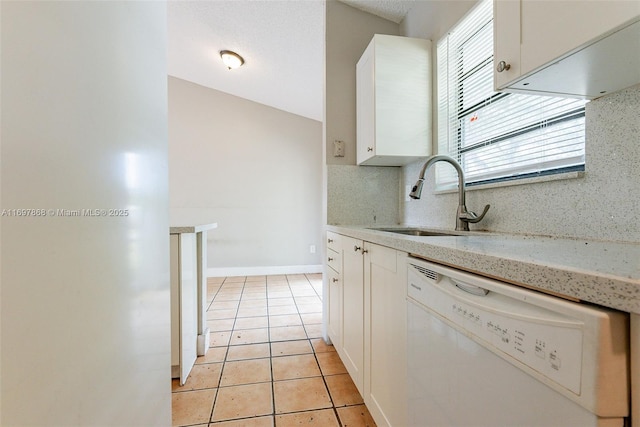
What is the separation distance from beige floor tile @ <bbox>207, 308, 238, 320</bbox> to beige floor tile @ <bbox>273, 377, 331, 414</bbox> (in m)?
1.23

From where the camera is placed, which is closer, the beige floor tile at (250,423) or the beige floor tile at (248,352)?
the beige floor tile at (250,423)

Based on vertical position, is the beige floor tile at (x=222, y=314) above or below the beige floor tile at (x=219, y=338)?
below

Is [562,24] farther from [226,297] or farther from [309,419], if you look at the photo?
[226,297]

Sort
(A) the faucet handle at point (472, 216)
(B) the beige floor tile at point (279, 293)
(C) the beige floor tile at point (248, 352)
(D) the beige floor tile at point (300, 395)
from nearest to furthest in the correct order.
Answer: (A) the faucet handle at point (472, 216) → (D) the beige floor tile at point (300, 395) → (C) the beige floor tile at point (248, 352) → (B) the beige floor tile at point (279, 293)

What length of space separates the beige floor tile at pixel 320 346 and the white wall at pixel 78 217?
1.29m

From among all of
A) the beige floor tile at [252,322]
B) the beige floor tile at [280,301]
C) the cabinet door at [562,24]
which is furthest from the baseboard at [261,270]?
the cabinet door at [562,24]

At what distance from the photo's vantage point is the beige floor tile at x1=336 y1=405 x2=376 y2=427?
1.32m

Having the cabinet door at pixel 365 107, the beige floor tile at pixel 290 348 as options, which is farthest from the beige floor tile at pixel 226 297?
the cabinet door at pixel 365 107

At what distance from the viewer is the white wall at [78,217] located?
47 cm

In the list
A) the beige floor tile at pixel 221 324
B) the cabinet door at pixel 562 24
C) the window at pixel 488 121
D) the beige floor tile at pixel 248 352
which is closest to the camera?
the cabinet door at pixel 562 24

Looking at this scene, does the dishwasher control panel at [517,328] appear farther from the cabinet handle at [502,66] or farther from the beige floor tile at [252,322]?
the beige floor tile at [252,322]

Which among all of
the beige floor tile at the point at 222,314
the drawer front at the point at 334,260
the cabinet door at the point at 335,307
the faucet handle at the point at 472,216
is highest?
the faucet handle at the point at 472,216

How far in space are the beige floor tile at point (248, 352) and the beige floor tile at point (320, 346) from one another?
13.6 inches

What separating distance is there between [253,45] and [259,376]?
3.02 metres
